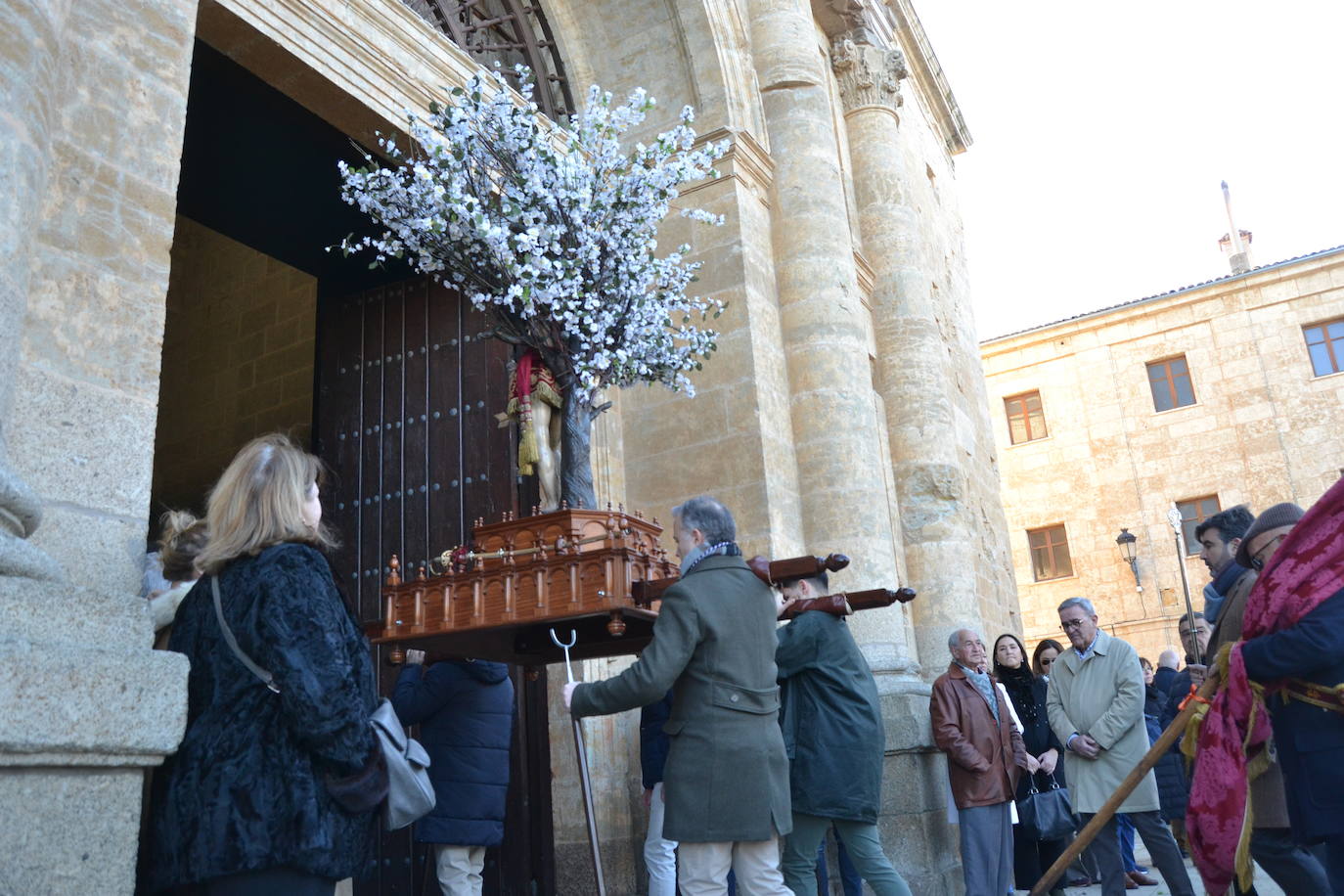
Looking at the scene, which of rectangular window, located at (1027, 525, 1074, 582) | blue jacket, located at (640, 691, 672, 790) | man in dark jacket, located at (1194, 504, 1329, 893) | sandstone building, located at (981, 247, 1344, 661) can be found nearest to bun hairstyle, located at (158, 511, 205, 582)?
blue jacket, located at (640, 691, 672, 790)

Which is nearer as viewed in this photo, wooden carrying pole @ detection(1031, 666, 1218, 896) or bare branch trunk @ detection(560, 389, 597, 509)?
wooden carrying pole @ detection(1031, 666, 1218, 896)

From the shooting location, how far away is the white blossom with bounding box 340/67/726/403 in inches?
201

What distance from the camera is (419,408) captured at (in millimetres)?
8000

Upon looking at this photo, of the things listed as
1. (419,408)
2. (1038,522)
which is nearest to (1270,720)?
(419,408)

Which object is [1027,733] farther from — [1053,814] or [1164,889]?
[1164,889]

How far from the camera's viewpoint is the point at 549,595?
4.09 metres

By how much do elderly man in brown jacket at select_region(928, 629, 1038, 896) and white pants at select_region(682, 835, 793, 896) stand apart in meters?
2.70

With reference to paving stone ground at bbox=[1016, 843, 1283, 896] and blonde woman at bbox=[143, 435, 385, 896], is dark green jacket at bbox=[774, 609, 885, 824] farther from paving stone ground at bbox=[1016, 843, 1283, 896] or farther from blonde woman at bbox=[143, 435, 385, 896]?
paving stone ground at bbox=[1016, 843, 1283, 896]

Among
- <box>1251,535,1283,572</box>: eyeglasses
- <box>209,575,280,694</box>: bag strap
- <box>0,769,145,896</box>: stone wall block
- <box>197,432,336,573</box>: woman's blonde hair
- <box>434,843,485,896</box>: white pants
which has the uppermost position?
<box>197,432,336,573</box>: woman's blonde hair

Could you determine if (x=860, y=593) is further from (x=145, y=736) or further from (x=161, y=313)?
(x=161, y=313)

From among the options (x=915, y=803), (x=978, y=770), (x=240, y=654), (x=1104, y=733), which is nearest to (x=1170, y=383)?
(x=915, y=803)

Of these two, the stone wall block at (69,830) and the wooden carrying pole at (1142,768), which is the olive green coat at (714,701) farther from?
the wooden carrying pole at (1142,768)

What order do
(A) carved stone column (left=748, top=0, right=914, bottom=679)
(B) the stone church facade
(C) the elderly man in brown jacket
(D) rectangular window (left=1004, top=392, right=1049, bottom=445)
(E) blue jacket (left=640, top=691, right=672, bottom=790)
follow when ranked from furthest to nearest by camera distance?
(D) rectangular window (left=1004, top=392, right=1049, bottom=445) < (A) carved stone column (left=748, top=0, right=914, bottom=679) < (C) the elderly man in brown jacket < (E) blue jacket (left=640, top=691, right=672, bottom=790) < (B) the stone church facade

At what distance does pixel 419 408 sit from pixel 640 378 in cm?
300
